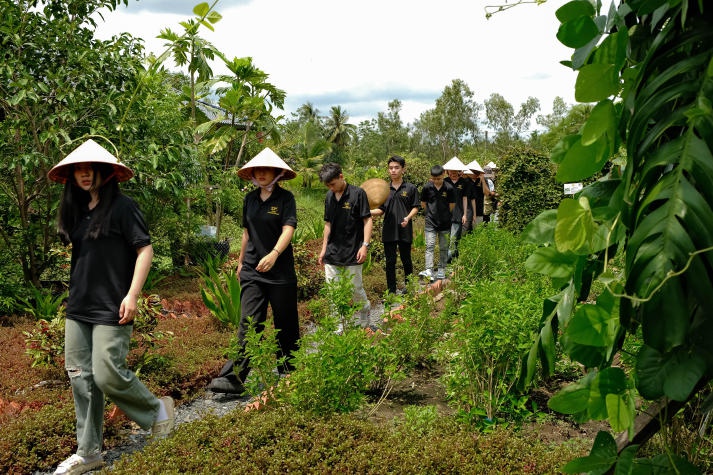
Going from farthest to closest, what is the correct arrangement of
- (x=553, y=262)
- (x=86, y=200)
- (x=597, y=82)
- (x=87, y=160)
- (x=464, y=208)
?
(x=464, y=208) < (x=86, y=200) < (x=87, y=160) < (x=553, y=262) < (x=597, y=82)

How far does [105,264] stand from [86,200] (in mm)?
431

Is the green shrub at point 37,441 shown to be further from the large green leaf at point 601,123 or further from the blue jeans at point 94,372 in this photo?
the large green leaf at point 601,123

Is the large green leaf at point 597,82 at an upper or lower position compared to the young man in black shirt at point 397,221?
upper

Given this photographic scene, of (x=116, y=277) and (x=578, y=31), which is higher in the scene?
(x=578, y=31)

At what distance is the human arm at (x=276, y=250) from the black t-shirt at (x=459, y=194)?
200 inches

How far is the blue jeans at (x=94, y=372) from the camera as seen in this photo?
3385 millimetres

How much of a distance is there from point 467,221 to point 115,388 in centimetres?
732

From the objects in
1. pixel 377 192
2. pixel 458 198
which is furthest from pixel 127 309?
pixel 377 192

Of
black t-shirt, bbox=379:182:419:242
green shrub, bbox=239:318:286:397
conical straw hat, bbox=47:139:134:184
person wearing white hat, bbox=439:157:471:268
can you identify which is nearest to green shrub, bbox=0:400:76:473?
green shrub, bbox=239:318:286:397

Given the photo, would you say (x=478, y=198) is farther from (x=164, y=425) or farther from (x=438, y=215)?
(x=164, y=425)

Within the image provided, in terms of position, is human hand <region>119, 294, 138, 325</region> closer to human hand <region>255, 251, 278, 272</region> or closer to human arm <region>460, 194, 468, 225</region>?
human hand <region>255, 251, 278, 272</region>

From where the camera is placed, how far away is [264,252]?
469 centimetres

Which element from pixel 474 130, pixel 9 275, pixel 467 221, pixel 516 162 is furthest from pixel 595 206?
pixel 474 130

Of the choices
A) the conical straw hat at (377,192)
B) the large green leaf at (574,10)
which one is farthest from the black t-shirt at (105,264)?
the conical straw hat at (377,192)
